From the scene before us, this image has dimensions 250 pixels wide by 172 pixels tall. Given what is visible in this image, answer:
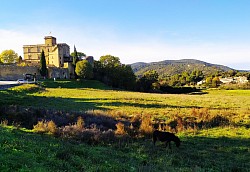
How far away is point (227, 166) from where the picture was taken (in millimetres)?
12578

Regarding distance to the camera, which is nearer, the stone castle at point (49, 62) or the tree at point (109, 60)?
the stone castle at point (49, 62)

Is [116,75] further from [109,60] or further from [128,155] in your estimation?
[128,155]

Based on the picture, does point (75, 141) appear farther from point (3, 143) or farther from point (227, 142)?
point (227, 142)

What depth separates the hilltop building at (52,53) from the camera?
108500 mm

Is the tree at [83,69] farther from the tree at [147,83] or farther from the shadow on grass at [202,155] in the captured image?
the shadow on grass at [202,155]

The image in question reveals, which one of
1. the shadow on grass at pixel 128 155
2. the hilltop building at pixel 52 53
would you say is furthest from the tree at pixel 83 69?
the shadow on grass at pixel 128 155

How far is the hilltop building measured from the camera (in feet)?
356

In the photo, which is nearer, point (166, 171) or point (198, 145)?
point (166, 171)

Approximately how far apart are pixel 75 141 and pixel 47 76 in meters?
78.3

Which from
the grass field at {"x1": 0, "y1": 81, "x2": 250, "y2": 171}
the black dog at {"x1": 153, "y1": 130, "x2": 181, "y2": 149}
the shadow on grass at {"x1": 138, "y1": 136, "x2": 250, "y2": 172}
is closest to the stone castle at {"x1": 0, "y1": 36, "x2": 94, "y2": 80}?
the grass field at {"x1": 0, "y1": 81, "x2": 250, "y2": 171}

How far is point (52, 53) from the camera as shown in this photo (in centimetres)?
11325

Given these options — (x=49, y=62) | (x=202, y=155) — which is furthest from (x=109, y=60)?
(x=202, y=155)

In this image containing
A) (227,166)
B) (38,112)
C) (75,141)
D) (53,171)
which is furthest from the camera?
(38,112)

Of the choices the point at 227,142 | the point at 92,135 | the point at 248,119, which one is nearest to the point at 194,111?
the point at 248,119
